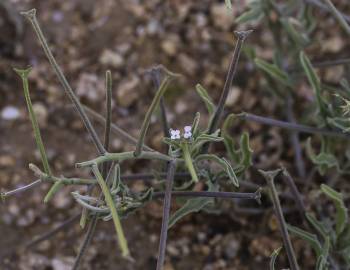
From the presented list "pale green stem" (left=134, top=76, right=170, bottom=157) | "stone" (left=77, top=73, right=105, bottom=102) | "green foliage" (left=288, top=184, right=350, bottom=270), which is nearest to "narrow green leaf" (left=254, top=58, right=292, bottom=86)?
"green foliage" (left=288, top=184, right=350, bottom=270)

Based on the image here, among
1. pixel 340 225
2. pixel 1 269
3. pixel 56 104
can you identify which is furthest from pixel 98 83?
pixel 340 225

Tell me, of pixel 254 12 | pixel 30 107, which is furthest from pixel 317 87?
pixel 30 107

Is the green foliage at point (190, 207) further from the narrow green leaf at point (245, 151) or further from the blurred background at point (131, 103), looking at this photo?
the blurred background at point (131, 103)

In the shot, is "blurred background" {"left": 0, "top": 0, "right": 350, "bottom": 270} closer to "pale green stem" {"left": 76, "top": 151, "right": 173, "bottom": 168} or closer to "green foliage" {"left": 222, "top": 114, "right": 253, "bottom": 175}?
"green foliage" {"left": 222, "top": 114, "right": 253, "bottom": 175}

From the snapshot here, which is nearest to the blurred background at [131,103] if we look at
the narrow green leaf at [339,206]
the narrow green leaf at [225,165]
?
the narrow green leaf at [339,206]

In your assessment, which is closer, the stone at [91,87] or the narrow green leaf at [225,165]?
the narrow green leaf at [225,165]
